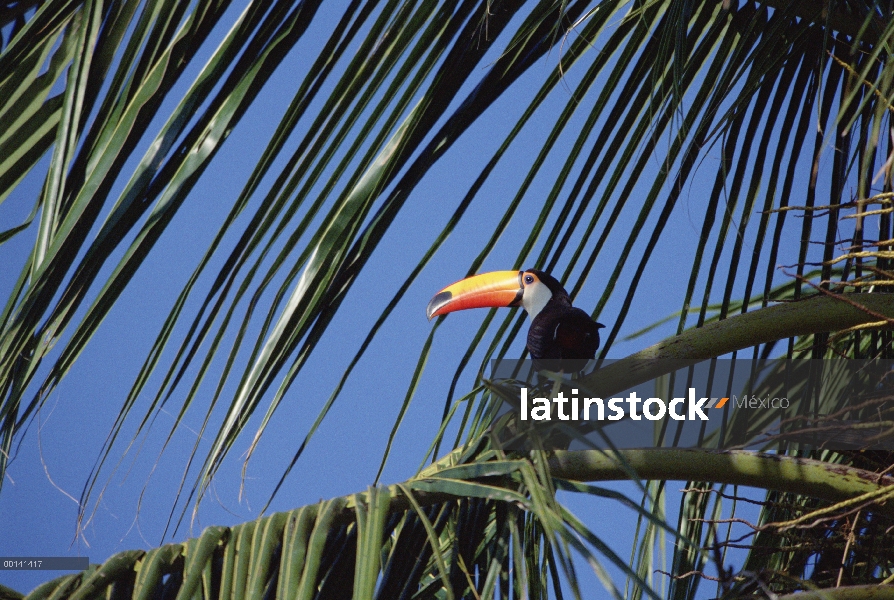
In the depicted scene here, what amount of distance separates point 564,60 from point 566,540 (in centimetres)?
77

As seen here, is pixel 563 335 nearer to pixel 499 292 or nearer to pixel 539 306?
pixel 539 306

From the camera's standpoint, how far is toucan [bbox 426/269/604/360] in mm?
1850

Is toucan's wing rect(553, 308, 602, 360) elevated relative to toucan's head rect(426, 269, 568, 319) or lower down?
lower down

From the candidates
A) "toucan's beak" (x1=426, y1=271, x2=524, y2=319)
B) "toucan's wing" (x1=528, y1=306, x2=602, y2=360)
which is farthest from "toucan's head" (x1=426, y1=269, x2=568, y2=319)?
"toucan's wing" (x1=528, y1=306, x2=602, y2=360)

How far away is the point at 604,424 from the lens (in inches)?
39.4

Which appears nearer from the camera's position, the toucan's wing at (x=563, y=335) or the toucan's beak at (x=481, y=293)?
the toucan's wing at (x=563, y=335)

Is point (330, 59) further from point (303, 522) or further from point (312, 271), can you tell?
point (303, 522)

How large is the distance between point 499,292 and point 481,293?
5 centimetres

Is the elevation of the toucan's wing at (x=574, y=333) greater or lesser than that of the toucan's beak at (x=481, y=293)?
lesser

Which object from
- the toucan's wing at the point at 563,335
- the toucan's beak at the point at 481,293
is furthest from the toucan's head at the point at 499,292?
the toucan's wing at the point at 563,335

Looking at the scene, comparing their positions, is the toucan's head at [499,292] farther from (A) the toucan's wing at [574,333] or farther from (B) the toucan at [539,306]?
(A) the toucan's wing at [574,333]

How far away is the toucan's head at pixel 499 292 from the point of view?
6.95 feet

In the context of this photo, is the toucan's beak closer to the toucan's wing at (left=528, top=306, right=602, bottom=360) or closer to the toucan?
the toucan

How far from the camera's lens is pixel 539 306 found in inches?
83.7
